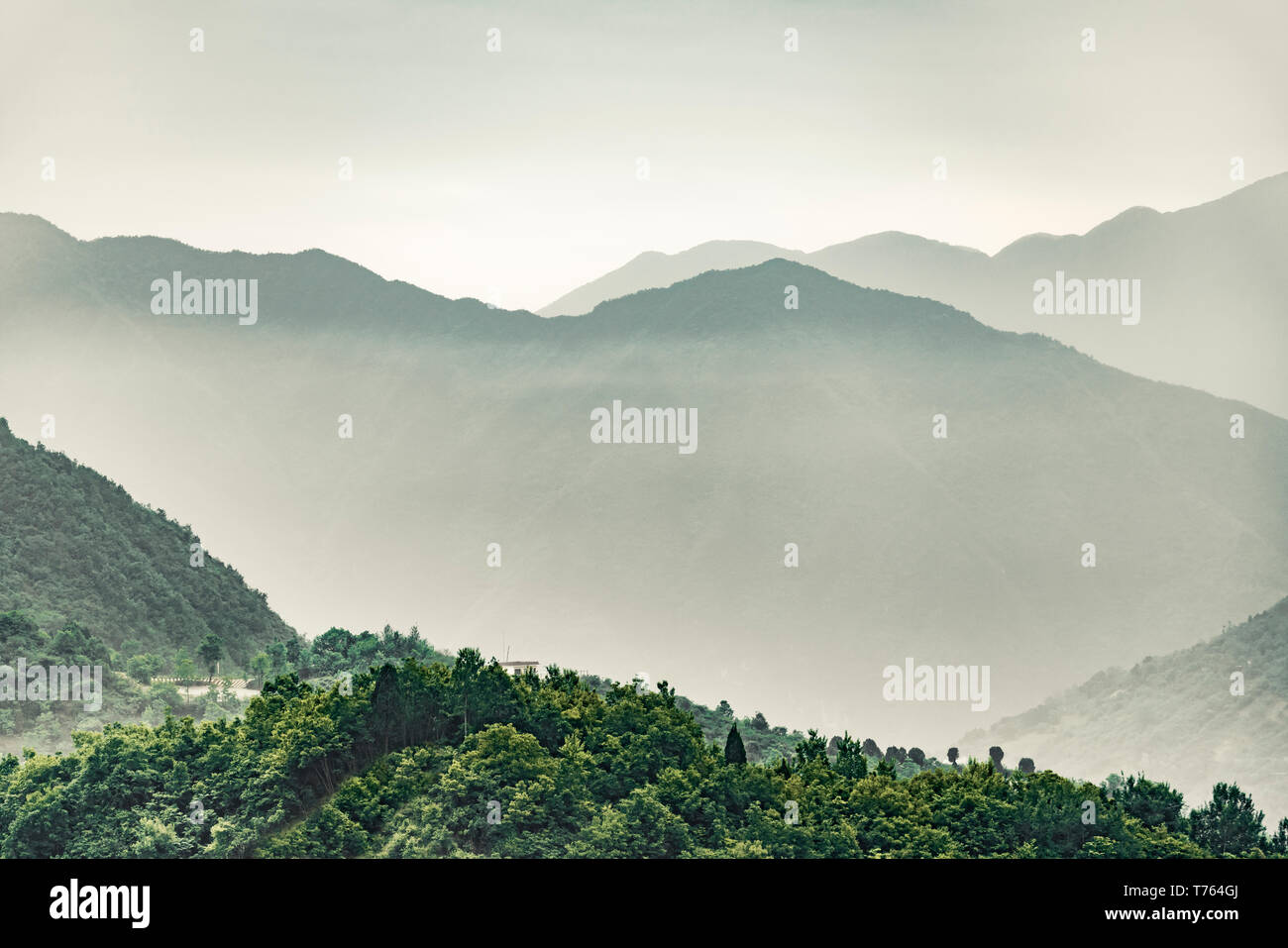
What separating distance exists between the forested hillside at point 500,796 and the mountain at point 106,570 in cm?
5973

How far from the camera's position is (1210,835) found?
65.9 meters

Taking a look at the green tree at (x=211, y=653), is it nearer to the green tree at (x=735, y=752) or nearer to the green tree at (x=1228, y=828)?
the green tree at (x=735, y=752)

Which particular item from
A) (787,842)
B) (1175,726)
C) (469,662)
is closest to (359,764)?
(469,662)

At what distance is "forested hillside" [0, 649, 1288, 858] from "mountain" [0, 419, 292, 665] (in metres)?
59.7

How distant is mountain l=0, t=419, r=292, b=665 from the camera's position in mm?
128375

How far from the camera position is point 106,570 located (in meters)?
134

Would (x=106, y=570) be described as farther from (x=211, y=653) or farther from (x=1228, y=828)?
(x=1228, y=828)

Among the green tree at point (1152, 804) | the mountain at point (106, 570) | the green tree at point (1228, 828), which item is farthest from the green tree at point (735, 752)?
the mountain at point (106, 570)

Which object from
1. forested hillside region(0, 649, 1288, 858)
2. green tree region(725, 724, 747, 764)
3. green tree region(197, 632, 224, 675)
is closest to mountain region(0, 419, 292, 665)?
green tree region(197, 632, 224, 675)

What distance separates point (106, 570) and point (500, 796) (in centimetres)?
8399

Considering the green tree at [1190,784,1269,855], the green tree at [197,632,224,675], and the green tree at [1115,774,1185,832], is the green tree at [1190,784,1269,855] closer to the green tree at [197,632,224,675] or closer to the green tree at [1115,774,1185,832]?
the green tree at [1115,774,1185,832]

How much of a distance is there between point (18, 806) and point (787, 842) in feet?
100
